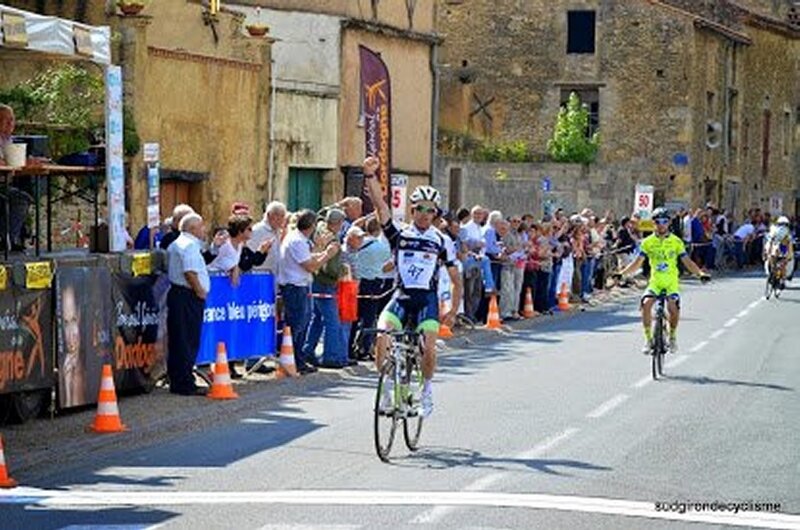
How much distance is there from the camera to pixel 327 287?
22.9 meters

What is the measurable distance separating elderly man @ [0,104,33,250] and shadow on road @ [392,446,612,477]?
5215 mm

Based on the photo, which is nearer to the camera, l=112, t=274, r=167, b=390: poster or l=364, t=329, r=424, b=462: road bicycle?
l=364, t=329, r=424, b=462: road bicycle

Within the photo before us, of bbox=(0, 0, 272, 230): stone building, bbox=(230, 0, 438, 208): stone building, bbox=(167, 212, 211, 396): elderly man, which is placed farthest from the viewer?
bbox=(230, 0, 438, 208): stone building

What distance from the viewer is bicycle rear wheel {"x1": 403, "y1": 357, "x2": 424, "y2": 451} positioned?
15062mm

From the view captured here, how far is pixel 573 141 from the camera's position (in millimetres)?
62656

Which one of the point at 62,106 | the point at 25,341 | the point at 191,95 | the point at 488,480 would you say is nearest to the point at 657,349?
A: the point at 25,341

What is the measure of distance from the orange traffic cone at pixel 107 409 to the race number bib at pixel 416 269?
2604mm

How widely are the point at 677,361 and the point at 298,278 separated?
5.61 meters

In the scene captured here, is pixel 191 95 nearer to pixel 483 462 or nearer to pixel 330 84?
pixel 330 84

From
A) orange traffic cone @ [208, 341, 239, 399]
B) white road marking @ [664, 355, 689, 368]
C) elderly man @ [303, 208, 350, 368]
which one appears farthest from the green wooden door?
orange traffic cone @ [208, 341, 239, 399]

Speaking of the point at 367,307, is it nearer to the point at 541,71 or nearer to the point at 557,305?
the point at 557,305

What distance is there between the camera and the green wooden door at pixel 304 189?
1495 inches

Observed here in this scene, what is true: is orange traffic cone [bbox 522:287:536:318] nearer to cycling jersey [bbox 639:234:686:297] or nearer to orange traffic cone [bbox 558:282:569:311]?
orange traffic cone [bbox 558:282:569:311]

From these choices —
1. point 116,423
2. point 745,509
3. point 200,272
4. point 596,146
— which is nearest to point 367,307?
point 200,272
